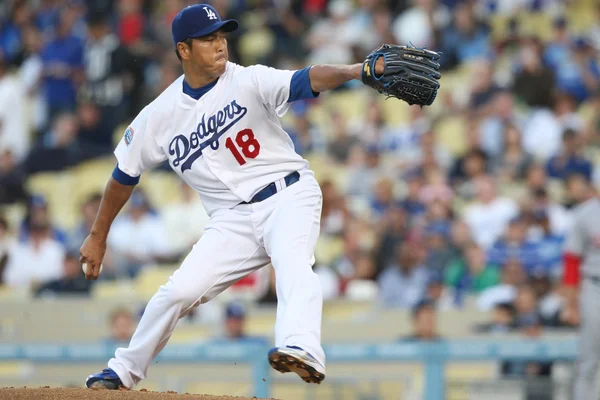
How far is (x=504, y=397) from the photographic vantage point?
7.52 meters

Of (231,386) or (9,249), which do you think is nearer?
(231,386)

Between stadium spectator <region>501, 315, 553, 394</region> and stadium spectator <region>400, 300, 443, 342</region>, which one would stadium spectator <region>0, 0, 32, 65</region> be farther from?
stadium spectator <region>501, 315, 553, 394</region>

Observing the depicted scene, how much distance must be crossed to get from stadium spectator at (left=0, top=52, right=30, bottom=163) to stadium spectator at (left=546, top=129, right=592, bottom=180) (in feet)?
20.0

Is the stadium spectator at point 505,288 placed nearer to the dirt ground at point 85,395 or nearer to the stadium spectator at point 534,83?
the stadium spectator at point 534,83

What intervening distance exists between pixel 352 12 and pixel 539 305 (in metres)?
5.88

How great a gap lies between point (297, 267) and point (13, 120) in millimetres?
8583

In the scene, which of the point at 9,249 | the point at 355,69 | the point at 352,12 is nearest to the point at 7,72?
the point at 9,249

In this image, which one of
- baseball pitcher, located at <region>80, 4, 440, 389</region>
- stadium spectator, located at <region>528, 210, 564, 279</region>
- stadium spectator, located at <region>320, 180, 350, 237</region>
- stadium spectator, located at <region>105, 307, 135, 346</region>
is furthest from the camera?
stadium spectator, located at <region>320, 180, 350, 237</region>

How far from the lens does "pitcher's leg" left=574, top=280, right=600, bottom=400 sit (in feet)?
23.4

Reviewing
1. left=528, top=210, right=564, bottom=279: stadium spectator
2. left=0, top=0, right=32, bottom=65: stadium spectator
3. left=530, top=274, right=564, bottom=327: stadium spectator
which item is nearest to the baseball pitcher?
left=530, top=274, right=564, bottom=327: stadium spectator

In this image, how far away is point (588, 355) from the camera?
7176 mm

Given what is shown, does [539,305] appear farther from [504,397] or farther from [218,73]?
[218,73]

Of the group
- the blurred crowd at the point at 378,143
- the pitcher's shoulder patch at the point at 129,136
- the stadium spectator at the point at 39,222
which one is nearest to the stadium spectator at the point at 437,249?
the blurred crowd at the point at 378,143

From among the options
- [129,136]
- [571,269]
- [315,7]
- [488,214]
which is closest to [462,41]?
[315,7]
